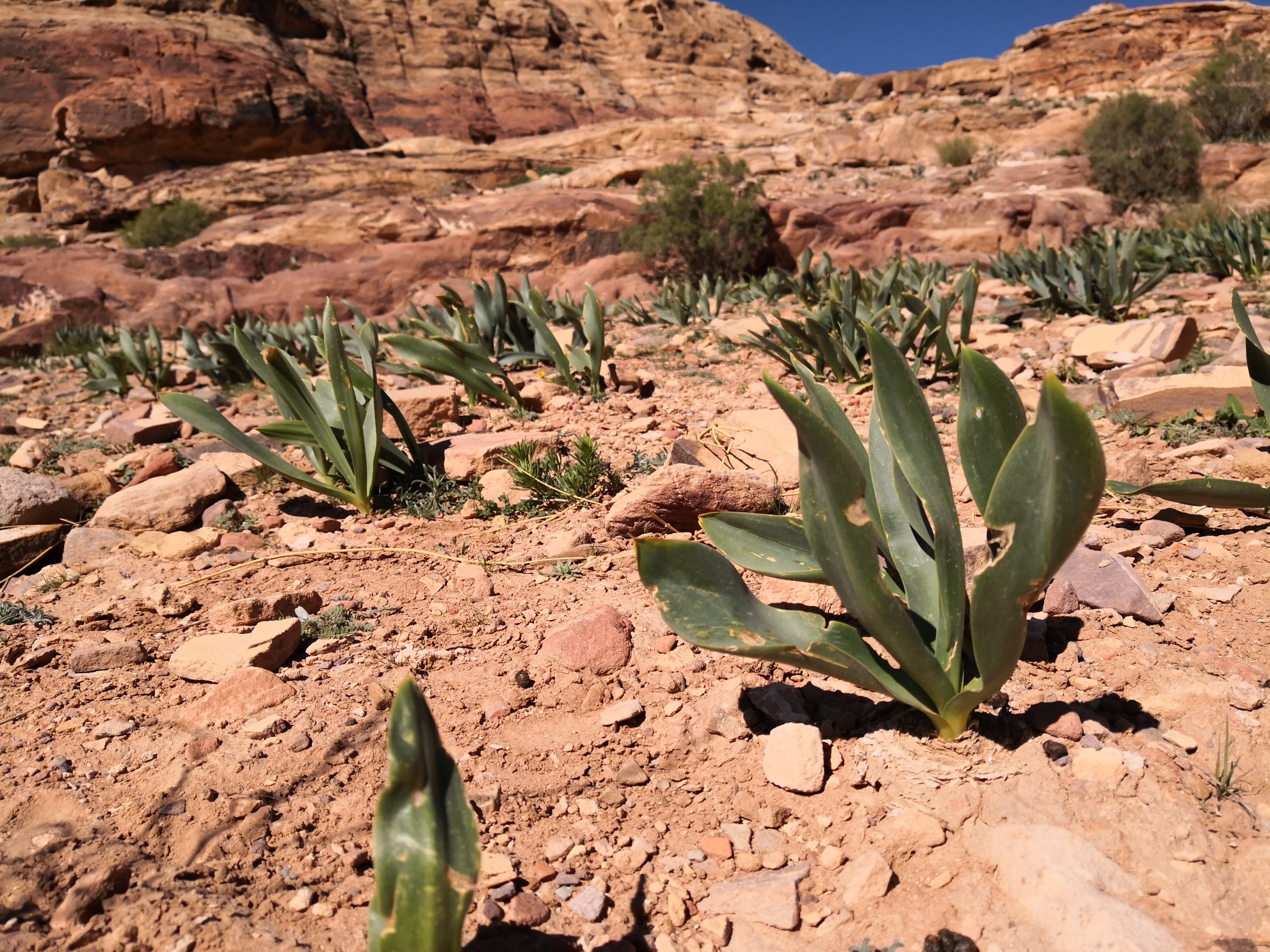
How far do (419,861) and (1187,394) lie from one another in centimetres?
325

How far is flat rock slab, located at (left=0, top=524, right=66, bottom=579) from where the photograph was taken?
8.98 ft

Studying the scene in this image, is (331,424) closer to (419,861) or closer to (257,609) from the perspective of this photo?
(257,609)

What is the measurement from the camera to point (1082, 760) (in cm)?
138

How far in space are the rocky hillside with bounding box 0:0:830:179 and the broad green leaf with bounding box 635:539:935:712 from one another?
90.9 ft

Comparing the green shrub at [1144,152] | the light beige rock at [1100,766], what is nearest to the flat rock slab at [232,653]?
the light beige rock at [1100,766]

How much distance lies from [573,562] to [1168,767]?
5.07ft

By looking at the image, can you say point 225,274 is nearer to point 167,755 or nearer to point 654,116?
point 167,755

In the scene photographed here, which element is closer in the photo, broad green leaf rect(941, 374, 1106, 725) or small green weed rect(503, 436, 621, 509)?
broad green leaf rect(941, 374, 1106, 725)

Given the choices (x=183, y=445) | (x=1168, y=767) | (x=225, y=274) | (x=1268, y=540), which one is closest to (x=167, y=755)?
(x=1168, y=767)

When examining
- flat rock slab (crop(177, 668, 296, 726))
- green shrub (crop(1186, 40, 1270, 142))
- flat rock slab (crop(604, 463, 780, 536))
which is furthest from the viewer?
green shrub (crop(1186, 40, 1270, 142))

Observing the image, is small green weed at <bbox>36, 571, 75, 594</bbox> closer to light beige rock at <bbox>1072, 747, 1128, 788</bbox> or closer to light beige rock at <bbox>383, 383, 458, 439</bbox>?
light beige rock at <bbox>383, 383, 458, 439</bbox>

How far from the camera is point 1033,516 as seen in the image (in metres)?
1.15

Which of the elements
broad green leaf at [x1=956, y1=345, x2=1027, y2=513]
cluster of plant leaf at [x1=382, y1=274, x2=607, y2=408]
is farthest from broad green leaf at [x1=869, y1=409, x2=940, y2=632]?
cluster of plant leaf at [x1=382, y1=274, x2=607, y2=408]

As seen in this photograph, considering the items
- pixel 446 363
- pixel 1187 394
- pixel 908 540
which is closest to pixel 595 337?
pixel 446 363
